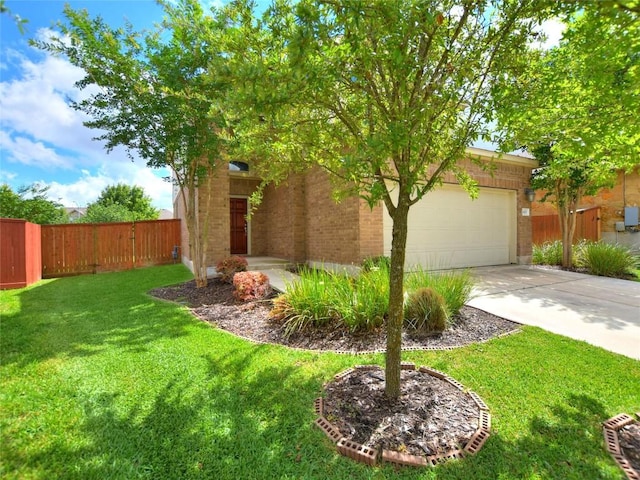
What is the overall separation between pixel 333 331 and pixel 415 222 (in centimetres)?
519

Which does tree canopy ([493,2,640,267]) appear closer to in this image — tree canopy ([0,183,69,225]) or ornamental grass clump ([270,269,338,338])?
ornamental grass clump ([270,269,338,338])

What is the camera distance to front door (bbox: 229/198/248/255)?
12.3 meters

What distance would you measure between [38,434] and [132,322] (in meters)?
2.77

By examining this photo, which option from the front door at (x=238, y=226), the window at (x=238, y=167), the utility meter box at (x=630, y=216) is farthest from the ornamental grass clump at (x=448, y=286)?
the utility meter box at (x=630, y=216)

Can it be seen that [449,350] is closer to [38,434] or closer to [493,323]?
[493,323]

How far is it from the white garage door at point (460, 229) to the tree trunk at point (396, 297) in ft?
18.4

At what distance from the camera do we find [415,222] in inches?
334

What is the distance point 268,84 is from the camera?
181 cm

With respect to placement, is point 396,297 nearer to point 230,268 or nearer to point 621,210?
point 230,268

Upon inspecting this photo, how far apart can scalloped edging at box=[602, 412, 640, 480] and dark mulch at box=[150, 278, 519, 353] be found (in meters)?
1.54

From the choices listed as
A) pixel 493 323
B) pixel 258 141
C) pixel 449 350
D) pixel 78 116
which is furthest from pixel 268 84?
pixel 78 116

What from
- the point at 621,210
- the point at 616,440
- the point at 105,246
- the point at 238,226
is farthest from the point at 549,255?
the point at 105,246

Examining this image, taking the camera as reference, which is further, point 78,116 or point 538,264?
point 538,264

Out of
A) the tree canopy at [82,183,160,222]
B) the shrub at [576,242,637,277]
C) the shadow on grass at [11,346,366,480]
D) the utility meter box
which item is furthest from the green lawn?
the tree canopy at [82,183,160,222]
